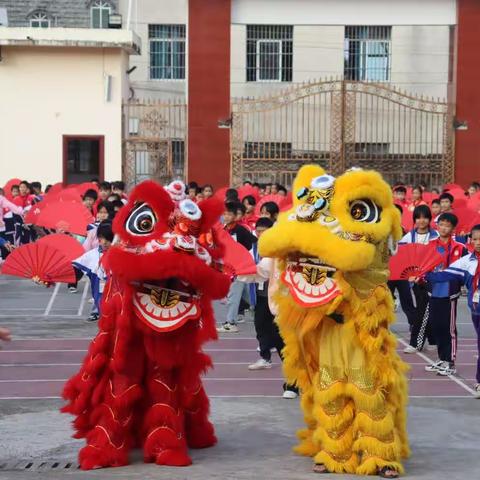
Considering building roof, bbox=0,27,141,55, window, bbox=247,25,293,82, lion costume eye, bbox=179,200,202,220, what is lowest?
lion costume eye, bbox=179,200,202,220

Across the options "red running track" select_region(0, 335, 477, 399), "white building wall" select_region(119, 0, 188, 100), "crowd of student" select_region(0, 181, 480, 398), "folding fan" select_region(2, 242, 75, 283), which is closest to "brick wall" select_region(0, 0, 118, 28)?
"white building wall" select_region(119, 0, 188, 100)

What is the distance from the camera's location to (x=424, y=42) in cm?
3403

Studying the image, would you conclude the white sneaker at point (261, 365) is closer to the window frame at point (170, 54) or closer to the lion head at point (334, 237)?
the lion head at point (334, 237)

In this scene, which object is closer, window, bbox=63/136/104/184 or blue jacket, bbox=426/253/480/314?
blue jacket, bbox=426/253/480/314

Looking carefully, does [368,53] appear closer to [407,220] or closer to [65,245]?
[407,220]

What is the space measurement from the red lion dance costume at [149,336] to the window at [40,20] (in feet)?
94.2

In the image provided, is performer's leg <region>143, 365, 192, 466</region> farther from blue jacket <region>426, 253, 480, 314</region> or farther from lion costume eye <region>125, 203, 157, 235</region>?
blue jacket <region>426, 253, 480, 314</region>

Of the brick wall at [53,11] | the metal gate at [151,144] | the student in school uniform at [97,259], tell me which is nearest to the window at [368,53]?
the metal gate at [151,144]

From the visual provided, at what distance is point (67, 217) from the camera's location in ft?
51.0

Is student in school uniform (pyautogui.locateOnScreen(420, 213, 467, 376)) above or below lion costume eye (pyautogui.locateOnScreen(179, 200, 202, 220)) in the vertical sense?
below

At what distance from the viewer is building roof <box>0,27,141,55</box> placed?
24.0 meters

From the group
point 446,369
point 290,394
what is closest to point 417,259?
point 446,369

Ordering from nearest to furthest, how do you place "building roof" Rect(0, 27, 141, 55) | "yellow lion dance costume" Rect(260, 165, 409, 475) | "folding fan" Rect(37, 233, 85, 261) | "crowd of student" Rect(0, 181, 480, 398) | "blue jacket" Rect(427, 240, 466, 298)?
"yellow lion dance costume" Rect(260, 165, 409, 475) < "crowd of student" Rect(0, 181, 480, 398) < "blue jacket" Rect(427, 240, 466, 298) < "folding fan" Rect(37, 233, 85, 261) < "building roof" Rect(0, 27, 141, 55)

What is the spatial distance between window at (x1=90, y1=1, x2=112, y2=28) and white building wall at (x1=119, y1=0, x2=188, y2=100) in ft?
4.16
